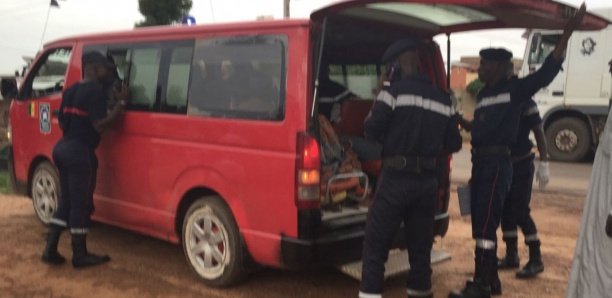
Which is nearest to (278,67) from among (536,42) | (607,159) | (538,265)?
(607,159)

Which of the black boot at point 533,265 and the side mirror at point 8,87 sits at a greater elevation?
the side mirror at point 8,87

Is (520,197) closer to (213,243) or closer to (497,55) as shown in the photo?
(497,55)

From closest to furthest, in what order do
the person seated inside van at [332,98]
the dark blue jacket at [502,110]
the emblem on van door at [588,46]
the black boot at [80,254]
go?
the dark blue jacket at [502,110]
the person seated inside van at [332,98]
the black boot at [80,254]
the emblem on van door at [588,46]

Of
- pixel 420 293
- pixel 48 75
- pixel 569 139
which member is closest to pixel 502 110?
pixel 420 293

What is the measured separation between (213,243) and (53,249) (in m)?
1.67

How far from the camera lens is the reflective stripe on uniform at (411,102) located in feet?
12.5

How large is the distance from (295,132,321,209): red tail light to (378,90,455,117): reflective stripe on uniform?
547mm

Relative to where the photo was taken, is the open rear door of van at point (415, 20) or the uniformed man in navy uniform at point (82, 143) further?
the uniformed man in navy uniform at point (82, 143)

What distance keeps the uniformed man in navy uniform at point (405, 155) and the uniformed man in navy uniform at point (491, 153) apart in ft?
2.03

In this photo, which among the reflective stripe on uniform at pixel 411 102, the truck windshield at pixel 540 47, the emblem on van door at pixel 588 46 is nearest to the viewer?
the reflective stripe on uniform at pixel 411 102

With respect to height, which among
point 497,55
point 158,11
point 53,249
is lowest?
point 53,249

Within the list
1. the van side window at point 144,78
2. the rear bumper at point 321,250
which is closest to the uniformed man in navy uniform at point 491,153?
the rear bumper at point 321,250

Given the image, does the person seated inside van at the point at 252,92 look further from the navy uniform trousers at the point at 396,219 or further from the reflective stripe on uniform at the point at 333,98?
the navy uniform trousers at the point at 396,219

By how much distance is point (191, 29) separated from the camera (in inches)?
189
